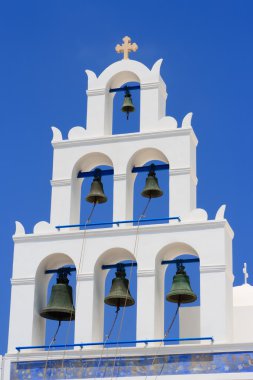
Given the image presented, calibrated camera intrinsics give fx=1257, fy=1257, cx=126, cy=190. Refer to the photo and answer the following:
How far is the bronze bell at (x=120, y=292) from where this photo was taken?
25125 millimetres

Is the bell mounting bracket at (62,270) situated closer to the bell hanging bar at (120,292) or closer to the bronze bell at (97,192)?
the bell hanging bar at (120,292)

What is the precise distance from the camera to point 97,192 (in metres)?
26.4

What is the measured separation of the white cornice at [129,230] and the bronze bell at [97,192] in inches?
48.4

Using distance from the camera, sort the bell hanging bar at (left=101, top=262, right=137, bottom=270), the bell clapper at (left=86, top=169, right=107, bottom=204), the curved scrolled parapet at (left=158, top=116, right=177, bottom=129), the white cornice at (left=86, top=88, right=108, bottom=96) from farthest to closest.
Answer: the white cornice at (left=86, top=88, right=108, bottom=96) → the bell clapper at (left=86, top=169, right=107, bottom=204) → the curved scrolled parapet at (left=158, top=116, right=177, bottom=129) → the bell hanging bar at (left=101, top=262, right=137, bottom=270)

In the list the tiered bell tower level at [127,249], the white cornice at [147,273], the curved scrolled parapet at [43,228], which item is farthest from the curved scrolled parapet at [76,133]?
the white cornice at [147,273]

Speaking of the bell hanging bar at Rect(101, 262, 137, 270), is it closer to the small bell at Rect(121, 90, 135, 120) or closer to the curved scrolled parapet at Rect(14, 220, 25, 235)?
the curved scrolled parapet at Rect(14, 220, 25, 235)

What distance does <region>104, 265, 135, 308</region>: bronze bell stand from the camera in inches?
989

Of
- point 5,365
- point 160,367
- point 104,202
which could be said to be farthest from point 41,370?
point 104,202

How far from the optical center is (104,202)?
26.7m

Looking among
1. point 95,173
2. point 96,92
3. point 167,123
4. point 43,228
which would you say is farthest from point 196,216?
point 96,92

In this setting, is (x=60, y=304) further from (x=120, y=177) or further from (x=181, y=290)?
(x=120, y=177)

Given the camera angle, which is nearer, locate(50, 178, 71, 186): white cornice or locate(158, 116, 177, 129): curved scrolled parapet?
locate(158, 116, 177, 129): curved scrolled parapet

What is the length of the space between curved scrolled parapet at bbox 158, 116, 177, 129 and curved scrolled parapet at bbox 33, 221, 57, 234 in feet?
10.1

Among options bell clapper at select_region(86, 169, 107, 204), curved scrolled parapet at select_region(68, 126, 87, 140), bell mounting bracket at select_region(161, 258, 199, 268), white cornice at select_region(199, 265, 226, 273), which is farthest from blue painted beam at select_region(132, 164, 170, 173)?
white cornice at select_region(199, 265, 226, 273)
